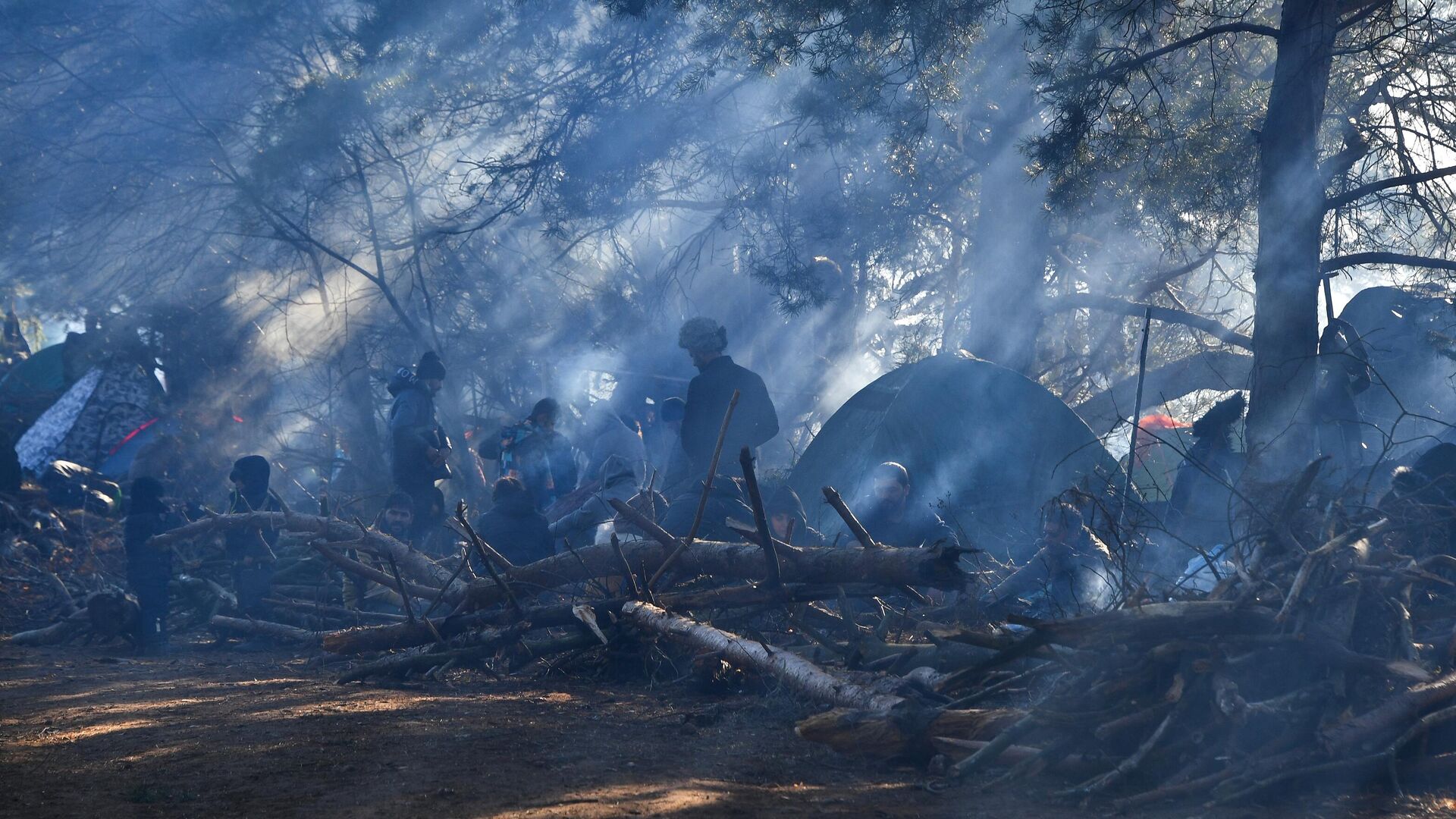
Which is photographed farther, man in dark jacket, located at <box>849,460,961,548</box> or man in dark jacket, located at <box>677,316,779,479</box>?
man in dark jacket, located at <box>677,316,779,479</box>

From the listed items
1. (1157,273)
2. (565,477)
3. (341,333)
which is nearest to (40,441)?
(341,333)

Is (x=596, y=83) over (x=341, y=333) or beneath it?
over

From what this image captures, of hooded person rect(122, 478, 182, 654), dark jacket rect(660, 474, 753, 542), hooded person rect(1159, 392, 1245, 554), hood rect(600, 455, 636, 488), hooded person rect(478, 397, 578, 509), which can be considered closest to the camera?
dark jacket rect(660, 474, 753, 542)

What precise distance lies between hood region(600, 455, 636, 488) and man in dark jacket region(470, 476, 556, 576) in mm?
922

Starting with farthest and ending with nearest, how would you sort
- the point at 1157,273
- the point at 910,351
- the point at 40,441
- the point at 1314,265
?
the point at 40,441 → the point at 910,351 → the point at 1157,273 → the point at 1314,265

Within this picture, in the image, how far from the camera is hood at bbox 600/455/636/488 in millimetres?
8914

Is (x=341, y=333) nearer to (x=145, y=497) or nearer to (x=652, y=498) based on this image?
(x=145, y=497)

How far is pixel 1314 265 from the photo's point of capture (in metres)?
6.57

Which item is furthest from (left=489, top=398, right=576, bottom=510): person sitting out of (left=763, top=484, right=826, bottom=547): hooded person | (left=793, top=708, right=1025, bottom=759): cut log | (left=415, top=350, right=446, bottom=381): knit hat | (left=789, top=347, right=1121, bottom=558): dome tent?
(left=793, top=708, right=1025, bottom=759): cut log

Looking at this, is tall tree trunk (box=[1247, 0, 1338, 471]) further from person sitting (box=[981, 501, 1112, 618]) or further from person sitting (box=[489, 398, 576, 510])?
person sitting (box=[489, 398, 576, 510])

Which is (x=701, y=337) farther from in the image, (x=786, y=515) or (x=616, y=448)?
(x=616, y=448)

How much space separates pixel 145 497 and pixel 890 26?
22.1ft

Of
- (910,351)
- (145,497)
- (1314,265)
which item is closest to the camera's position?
(1314,265)

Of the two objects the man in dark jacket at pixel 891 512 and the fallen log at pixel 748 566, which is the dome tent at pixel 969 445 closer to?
the man in dark jacket at pixel 891 512
